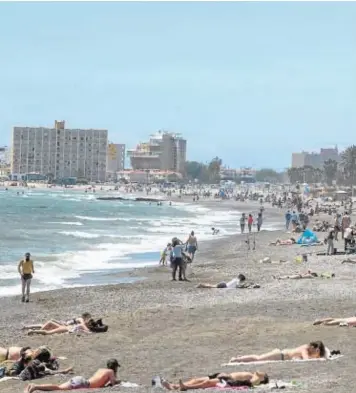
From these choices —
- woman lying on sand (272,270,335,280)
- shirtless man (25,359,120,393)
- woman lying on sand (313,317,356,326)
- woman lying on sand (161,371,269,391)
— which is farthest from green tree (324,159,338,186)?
woman lying on sand (161,371,269,391)

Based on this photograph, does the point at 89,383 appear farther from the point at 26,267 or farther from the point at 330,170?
the point at 330,170

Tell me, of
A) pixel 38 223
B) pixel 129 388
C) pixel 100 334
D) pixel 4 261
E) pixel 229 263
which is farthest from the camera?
pixel 38 223

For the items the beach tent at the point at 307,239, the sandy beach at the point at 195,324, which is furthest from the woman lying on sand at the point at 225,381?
the beach tent at the point at 307,239

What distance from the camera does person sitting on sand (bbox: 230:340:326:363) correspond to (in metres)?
11.9

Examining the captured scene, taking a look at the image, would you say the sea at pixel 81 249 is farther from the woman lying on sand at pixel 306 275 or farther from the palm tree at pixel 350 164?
the palm tree at pixel 350 164

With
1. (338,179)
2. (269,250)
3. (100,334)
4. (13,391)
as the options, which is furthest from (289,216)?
(338,179)

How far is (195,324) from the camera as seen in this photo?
15.7 meters

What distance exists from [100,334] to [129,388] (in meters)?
4.27

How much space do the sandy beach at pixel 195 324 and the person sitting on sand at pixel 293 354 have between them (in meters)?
0.30

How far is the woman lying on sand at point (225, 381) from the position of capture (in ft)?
34.6

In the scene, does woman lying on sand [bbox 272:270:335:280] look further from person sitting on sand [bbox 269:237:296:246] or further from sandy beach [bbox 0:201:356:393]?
person sitting on sand [bbox 269:237:296:246]

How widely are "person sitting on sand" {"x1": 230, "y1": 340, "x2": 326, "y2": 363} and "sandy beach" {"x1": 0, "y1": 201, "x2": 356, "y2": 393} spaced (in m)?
0.30

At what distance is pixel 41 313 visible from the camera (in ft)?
60.1

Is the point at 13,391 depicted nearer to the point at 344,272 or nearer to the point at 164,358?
the point at 164,358
